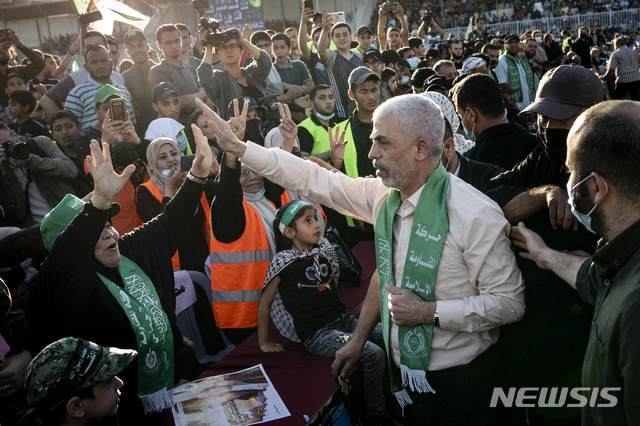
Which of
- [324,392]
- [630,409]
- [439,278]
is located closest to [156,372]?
[324,392]

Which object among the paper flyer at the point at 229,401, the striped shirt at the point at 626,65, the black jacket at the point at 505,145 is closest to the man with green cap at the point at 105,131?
the paper flyer at the point at 229,401

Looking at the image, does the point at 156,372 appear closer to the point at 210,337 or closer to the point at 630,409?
the point at 210,337

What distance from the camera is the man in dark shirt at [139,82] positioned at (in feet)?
18.3

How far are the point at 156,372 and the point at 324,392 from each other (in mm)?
886

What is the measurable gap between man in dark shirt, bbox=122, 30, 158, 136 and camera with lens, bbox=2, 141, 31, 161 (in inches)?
63.5

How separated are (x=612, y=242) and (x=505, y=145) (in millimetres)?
1950

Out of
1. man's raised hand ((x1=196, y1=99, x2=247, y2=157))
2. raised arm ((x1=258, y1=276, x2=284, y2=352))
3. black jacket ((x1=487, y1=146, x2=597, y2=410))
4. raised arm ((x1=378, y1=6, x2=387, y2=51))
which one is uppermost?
raised arm ((x1=378, y1=6, x2=387, y2=51))

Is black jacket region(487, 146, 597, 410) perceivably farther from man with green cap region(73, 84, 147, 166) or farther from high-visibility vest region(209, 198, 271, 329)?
man with green cap region(73, 84, 147, 166)

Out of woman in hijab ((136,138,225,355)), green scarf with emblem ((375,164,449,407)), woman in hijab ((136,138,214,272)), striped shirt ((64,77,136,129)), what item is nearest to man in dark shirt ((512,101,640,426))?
green scarf with emblem ((375,164,449,407))

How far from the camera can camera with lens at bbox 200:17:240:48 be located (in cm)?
571

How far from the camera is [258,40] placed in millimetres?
7922

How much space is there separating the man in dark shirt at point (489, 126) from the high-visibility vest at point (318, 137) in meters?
1.88

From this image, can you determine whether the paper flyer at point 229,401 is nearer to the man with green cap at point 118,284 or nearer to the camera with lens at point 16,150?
the man with green cap at point 118,284

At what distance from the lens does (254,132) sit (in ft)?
15.4
